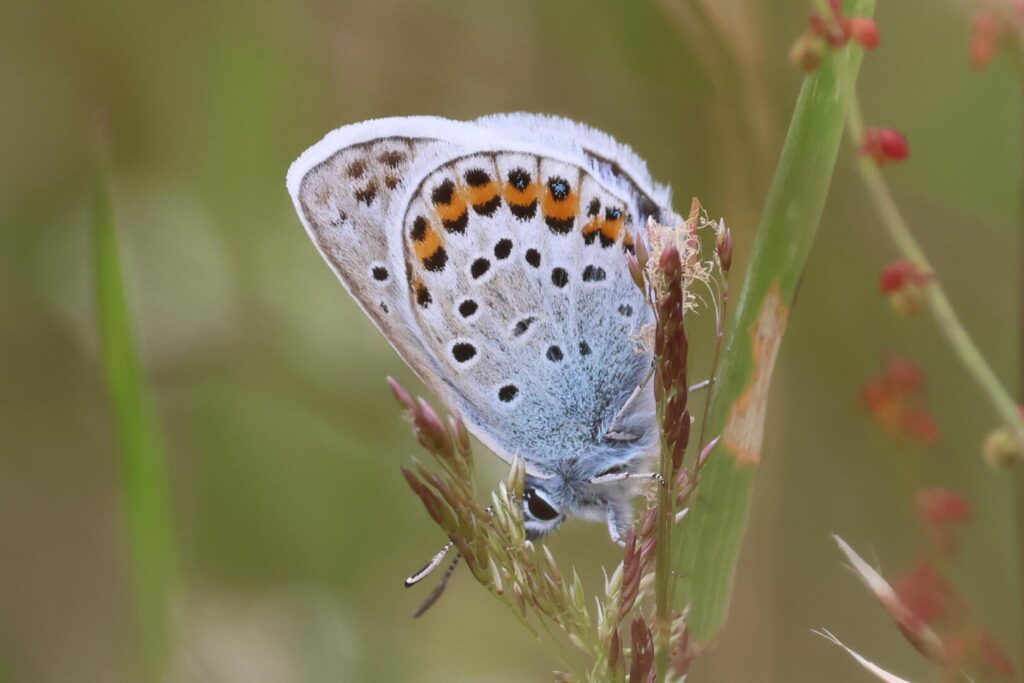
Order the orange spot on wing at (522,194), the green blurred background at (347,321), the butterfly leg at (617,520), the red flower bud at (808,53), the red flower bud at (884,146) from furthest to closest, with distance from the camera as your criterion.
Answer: the green blurred background at (347,321) < the orange spot on wing at (522,194) < the butterfly leg at (617,520) < the red flower bud at (884,146) < the red flower bud at (808,53)

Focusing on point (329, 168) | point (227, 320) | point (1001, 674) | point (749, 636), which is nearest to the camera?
point (1001, 674)

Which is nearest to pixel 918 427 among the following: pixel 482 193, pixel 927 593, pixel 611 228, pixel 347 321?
pixel 927 593

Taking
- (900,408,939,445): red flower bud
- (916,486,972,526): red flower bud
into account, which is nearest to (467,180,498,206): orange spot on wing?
(900,408,939,445): red flower bud

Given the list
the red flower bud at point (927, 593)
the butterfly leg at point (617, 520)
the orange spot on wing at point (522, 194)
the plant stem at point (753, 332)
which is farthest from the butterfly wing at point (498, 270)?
the red flower bud at point (927, 593)

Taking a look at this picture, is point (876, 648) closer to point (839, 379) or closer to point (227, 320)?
point (839, 379)

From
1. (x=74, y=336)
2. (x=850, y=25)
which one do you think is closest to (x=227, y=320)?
(x=74, y=336)

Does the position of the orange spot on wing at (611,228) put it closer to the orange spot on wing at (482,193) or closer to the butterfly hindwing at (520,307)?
the butterfly hindwing at (520,307)

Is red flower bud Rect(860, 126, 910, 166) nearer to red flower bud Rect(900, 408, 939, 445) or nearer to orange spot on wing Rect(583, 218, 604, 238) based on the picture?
red flower bud Rect(900, 408, 939, 445)
